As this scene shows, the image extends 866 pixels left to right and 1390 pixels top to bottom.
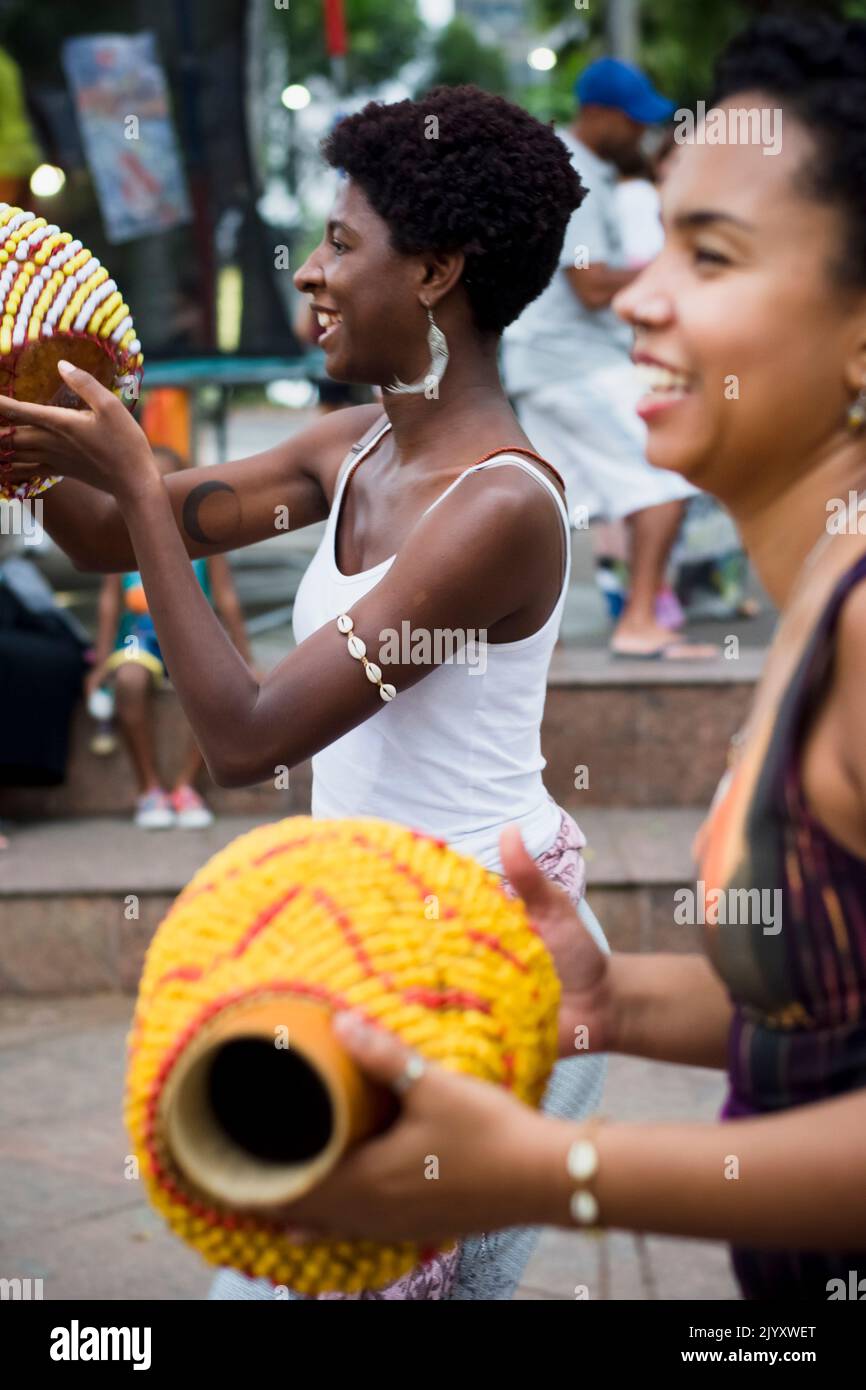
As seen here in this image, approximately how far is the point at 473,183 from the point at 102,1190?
2.74m

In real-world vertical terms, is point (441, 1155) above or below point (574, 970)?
below

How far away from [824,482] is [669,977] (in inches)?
21.6

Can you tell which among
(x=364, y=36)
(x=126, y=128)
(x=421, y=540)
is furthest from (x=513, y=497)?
(x=364, y=36)

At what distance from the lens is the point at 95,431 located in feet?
6.86

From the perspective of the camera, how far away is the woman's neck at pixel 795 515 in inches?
53.0

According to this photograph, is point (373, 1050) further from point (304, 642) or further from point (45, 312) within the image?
point (45, 312)

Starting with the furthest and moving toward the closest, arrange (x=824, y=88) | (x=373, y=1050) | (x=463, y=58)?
(x=463, y=58)
(x=824, y=88)
(x=373, y=1050)

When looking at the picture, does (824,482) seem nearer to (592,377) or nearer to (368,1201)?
(368,1201)

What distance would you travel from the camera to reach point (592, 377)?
612cm

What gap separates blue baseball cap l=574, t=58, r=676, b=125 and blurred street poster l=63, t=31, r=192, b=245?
1821 mm

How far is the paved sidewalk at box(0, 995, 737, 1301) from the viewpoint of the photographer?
3613mm

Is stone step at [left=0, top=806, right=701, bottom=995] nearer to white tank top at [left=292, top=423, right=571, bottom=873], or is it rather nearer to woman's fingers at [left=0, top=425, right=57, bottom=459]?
white tank top at [left=292, top=423, right=571, bottom=873]

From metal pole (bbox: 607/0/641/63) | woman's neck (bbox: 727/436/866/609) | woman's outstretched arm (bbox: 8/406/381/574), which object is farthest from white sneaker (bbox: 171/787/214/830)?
metal pole (bbox: 607/0/641/63)
